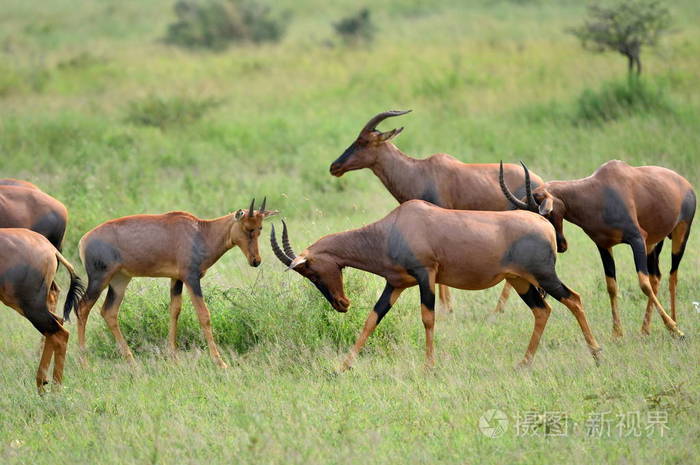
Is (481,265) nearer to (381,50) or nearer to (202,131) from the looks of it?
(202,131)

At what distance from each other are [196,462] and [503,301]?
4.92 metres

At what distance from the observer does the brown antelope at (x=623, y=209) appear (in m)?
9.85

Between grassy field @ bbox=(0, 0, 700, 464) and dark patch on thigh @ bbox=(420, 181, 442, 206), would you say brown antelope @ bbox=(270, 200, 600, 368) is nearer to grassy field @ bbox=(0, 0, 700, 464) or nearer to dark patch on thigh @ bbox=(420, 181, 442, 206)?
grassy field @ bbox=(0, 0, 700, 464)

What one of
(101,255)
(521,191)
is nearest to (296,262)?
(101,255)

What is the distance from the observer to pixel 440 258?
911 cm

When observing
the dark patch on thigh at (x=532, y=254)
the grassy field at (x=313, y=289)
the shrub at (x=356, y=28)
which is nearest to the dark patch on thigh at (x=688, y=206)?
the grassy field at (x=313, y=289)

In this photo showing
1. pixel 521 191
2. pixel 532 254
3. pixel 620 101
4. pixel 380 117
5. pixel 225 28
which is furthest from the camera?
pixel 225 28

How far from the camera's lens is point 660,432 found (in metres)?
7.25

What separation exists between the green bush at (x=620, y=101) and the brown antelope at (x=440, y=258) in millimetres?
10472

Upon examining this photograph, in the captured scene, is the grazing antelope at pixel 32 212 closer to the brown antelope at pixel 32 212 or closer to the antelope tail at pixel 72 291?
the brown antelope at pixel 32 212

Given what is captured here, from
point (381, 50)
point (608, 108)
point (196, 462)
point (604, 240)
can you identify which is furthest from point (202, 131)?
point (196, 462)

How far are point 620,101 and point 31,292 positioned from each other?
13.5 m

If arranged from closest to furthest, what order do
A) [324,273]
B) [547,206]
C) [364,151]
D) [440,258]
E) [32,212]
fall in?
[440,258] < [324,273] < [547,206] < [32,212] < [364,151]

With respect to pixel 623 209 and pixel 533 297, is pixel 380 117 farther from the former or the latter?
pixel 533 297
